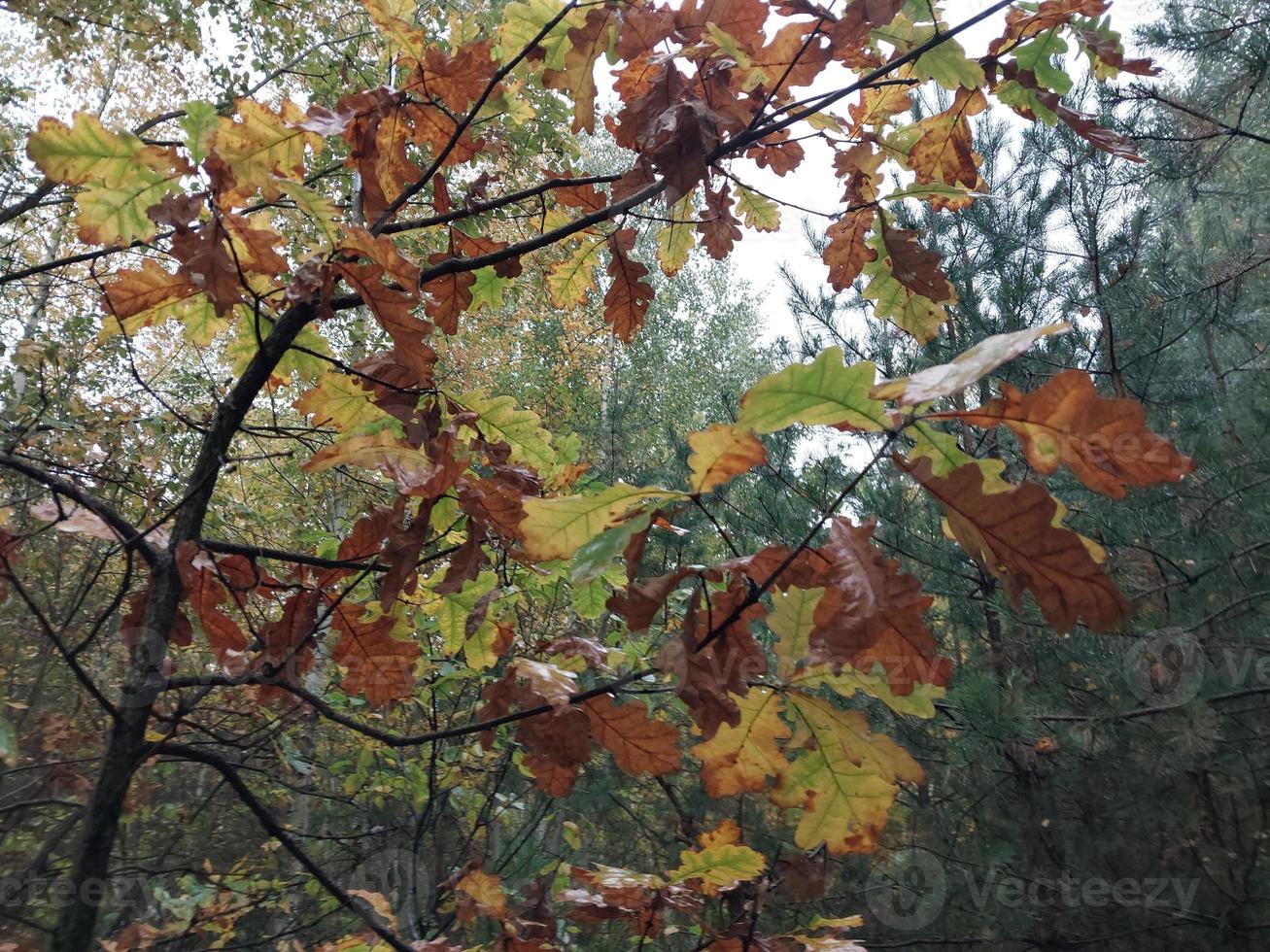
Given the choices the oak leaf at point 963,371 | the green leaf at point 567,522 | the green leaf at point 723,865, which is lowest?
the green leaf at point 723,865

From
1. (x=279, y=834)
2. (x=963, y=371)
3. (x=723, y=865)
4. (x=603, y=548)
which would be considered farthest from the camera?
(x=723, y=865)

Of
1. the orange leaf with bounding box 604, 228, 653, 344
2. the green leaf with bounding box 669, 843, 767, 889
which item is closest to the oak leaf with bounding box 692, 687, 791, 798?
the green leaf with bounding box 669, 843, 767, 889

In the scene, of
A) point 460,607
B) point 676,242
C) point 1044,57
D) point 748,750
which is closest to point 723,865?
point 748,750

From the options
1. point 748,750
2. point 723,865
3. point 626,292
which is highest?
point 626,292

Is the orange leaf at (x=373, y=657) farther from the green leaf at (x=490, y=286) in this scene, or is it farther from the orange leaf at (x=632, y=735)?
the green leaf at (x=490, y=286)

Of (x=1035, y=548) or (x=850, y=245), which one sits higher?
(x=850, y=245)

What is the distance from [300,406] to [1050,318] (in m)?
3.80

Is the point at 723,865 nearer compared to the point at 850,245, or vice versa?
the point at 723,865

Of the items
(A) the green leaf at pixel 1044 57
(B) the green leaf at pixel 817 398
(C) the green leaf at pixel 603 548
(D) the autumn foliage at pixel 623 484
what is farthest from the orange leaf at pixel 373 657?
(A) the green leaf at pixel 1044 57

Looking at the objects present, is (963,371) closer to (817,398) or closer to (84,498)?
(817,398)

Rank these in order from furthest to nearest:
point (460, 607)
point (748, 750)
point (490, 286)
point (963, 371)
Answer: point (490, 286) < point (460, 607) < point (748, 750) < point (963, 371)

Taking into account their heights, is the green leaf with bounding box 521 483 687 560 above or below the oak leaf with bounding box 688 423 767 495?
below

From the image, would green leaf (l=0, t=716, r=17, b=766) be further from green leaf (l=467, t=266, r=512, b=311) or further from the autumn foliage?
green leaf (l=467, t=266, r=512, b=311)

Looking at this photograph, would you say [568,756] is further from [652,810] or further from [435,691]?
[652,810]
